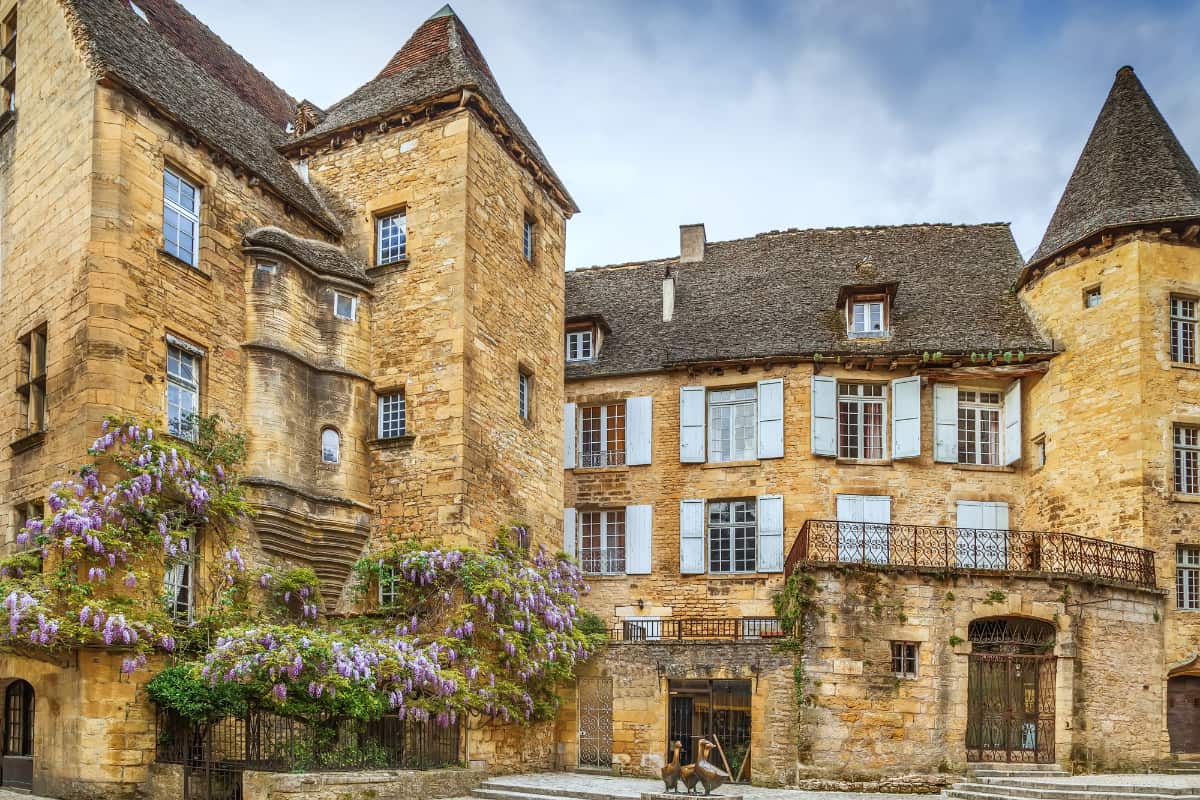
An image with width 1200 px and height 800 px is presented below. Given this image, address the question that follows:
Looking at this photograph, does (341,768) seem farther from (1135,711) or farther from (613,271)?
(613,271)

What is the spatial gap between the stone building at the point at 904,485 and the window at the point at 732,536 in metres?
0.08

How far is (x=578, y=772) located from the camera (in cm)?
1997

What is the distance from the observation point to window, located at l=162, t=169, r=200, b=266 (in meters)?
17.4

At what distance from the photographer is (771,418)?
23.8 meters

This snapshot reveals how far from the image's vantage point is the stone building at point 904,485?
61.5ft

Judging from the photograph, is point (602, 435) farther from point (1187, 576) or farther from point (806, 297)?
point (1187, 576)

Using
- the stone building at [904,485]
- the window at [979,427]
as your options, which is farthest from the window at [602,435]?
the window at [979,427]

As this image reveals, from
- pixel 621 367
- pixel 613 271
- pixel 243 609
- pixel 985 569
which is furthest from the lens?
pixel 613 271

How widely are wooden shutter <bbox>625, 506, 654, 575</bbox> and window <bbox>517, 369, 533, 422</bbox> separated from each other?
142 inches

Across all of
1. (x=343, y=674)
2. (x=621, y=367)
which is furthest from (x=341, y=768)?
(x=621, y=367)

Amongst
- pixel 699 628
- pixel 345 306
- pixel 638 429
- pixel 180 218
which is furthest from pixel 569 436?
Answer: pixel 180 218

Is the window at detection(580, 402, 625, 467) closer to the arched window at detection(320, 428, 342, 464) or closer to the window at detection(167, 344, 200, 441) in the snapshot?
the arched window at detection(320, 428, 342, 464)

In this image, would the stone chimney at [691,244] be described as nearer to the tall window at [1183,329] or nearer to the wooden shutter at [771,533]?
the wooden shutter at [771,533]

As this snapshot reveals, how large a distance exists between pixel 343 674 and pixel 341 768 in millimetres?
1196
